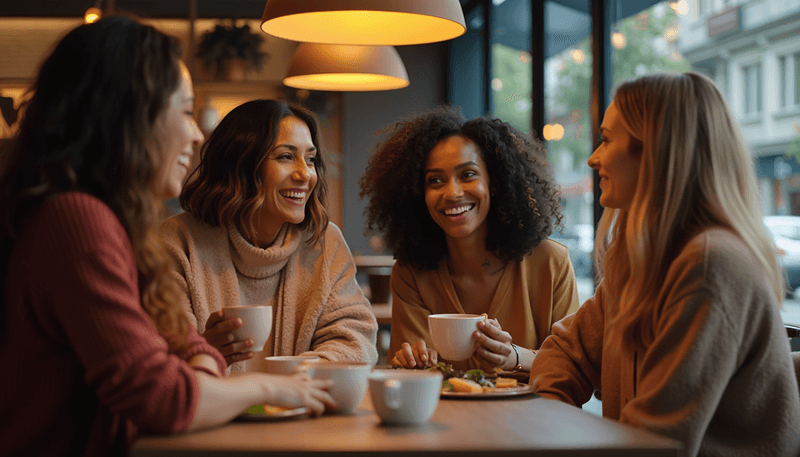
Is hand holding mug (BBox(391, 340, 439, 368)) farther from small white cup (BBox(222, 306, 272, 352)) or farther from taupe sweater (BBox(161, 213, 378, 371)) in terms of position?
small white cup (BBox(222, 306, 272, 352))

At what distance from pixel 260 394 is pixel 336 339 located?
2.96ft

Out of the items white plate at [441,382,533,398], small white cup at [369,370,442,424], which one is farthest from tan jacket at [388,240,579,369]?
small white cup at [369,370,442,424]

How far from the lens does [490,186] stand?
2.34 metres

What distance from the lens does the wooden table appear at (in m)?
0.97

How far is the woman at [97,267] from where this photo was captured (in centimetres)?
102

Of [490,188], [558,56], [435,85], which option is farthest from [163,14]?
[490,188]

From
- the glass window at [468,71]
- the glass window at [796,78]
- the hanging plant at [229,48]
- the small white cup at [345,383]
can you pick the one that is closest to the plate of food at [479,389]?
the small white cup at [345,383]

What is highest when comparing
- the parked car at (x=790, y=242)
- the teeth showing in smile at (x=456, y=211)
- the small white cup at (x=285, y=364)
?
the teeth showing in smile at (x=456, y=211)

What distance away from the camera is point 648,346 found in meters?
1.33

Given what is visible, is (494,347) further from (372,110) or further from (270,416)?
Answer: (372,110)

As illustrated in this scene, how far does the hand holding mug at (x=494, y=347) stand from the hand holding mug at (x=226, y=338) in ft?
1.63

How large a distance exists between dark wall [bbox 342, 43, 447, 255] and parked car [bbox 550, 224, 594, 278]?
2826mm

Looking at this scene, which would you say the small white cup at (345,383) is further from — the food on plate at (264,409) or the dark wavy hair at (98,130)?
the dark wavy hair at (98,130)

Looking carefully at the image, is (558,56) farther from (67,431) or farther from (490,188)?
(67,431)
